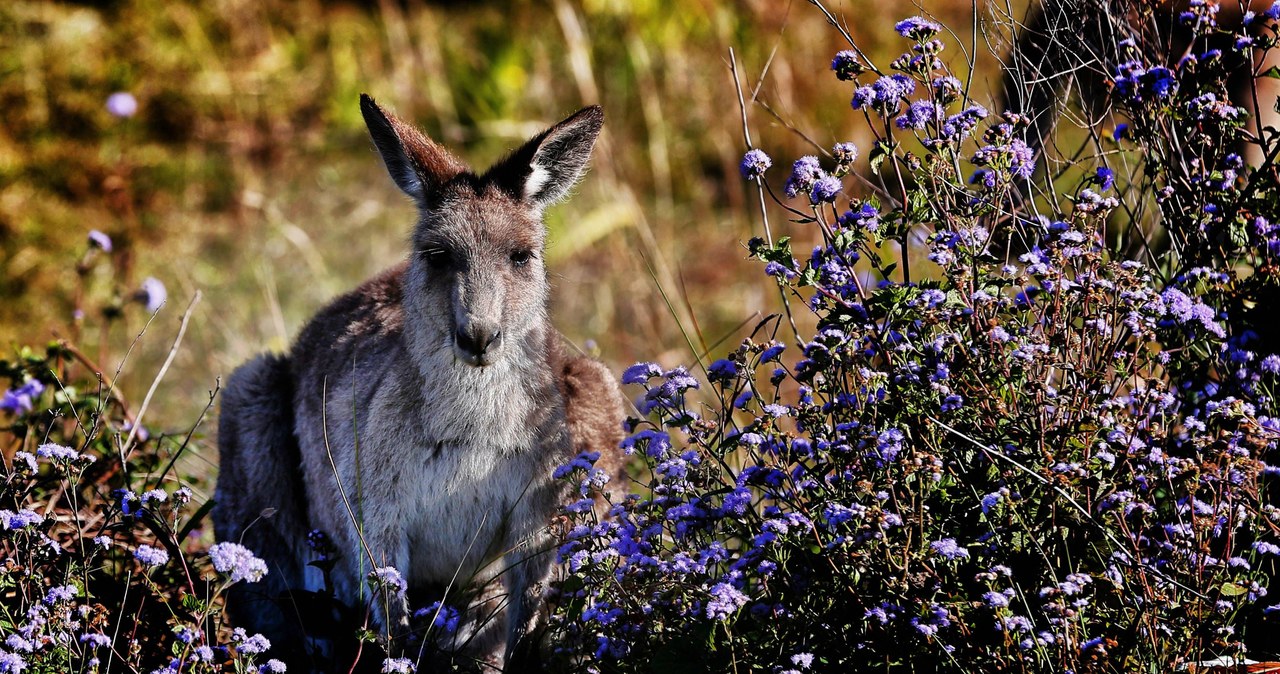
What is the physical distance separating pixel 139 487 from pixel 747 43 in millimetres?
6787

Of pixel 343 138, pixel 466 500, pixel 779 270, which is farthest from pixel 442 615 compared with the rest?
pixel 343 138

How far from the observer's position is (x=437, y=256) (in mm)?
4262

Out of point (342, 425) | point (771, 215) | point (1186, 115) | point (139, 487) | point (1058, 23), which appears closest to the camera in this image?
point (1186, 115)

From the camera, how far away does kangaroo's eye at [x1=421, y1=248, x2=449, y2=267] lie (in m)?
4.24

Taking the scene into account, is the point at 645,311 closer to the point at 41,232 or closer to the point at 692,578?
the point at 41,232

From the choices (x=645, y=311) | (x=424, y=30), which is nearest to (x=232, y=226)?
(x=424, y=30)

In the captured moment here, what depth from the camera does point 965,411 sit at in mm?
3232

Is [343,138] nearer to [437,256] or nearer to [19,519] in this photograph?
[437,256]

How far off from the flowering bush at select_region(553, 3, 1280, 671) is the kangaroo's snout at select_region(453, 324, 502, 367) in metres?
0.63

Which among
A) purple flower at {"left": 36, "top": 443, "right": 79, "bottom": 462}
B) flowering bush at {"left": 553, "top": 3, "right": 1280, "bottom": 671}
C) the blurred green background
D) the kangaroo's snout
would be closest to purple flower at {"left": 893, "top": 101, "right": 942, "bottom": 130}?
flowering bush at {"left": 553, "top": 3, "right": 1280, "bottom": 671}

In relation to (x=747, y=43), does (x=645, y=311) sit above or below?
below

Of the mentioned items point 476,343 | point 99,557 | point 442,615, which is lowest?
point 442,615

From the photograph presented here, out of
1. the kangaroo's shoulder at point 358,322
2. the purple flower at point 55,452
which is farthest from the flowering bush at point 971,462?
the kangaroo's shoulder at point 358,322

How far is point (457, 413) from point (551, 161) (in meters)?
0.95
